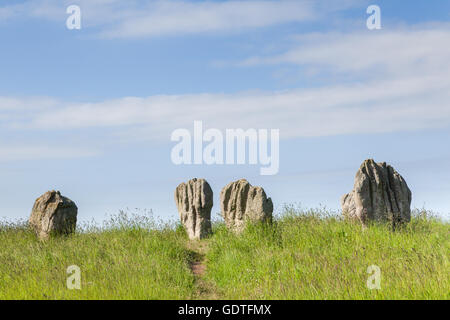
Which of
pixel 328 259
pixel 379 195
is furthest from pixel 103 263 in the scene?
pixel 379 195

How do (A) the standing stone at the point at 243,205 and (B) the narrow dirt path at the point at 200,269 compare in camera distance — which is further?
(A) the standing stone at the point at 243,205

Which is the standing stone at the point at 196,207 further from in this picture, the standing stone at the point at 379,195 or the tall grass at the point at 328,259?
the standing stone at the point at 379,195

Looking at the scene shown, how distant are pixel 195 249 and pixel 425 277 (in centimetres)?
833

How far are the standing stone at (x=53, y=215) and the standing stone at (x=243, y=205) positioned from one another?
219 inches

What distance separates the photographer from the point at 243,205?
17.5 metres

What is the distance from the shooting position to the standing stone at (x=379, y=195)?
52.3 feet

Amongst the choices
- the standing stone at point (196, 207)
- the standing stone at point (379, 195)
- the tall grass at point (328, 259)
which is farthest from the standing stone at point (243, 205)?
the standing stone at point (379, 195)

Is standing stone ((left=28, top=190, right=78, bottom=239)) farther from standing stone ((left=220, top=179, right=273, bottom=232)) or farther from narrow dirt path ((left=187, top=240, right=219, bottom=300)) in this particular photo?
standing stone ((left=220, top=179, right=273, bottom=232))

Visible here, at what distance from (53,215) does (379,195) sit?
36.8 feet

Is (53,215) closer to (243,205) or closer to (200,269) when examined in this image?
(200,269)

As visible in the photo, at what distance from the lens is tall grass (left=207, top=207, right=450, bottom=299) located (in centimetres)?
1057

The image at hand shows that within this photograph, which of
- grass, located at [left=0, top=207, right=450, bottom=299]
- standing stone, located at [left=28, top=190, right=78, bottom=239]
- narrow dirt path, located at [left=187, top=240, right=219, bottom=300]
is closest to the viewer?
grass, located at [left=0, top=207, right=450, bottom=299]

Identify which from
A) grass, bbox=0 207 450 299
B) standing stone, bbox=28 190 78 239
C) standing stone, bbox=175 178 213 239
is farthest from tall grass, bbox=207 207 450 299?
standing stone, bbox=28 190 78 239

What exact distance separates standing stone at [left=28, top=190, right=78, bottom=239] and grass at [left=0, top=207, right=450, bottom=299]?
45cm
